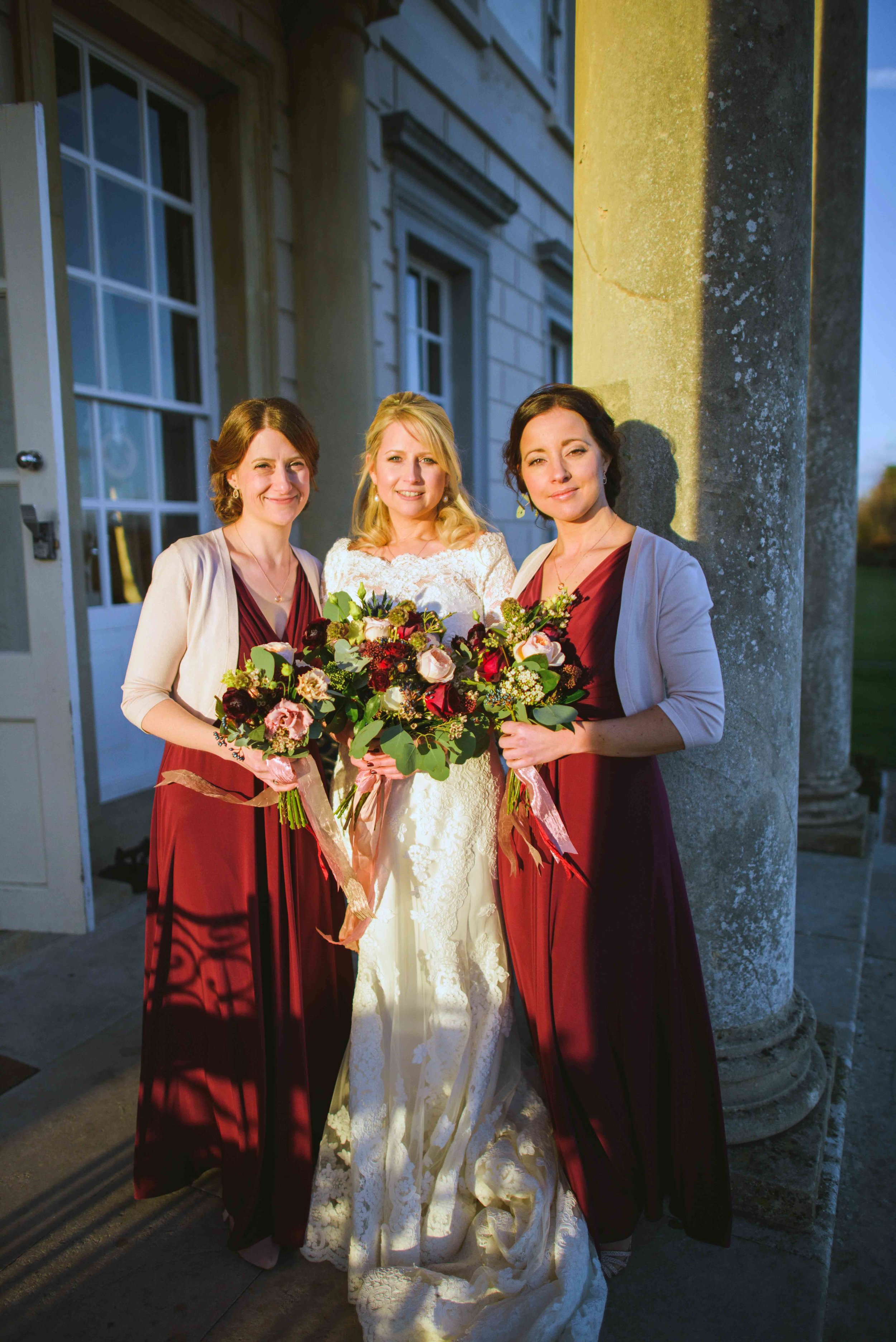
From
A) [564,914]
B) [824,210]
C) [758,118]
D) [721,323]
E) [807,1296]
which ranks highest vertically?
[824,210]

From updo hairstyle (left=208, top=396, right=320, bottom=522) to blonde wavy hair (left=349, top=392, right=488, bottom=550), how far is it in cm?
17

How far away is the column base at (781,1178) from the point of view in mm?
2146

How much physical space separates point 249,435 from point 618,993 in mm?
1668

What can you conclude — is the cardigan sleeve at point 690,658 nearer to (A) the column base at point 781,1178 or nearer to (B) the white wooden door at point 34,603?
(A) the column base at point 781,1178

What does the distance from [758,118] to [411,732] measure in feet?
5.91

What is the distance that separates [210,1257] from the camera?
6.79 ft

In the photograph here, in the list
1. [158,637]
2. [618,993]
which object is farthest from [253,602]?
[618,993]

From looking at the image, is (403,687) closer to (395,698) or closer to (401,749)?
(395,698)

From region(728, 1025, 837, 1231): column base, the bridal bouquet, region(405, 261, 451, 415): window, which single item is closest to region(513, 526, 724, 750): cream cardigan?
the bridal bouquet

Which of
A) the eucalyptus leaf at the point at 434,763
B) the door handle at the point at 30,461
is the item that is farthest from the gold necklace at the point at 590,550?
the door handle at the point at 30,461

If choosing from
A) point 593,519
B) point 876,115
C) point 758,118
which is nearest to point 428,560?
point 593,519

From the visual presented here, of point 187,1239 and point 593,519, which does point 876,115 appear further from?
point 187,1239

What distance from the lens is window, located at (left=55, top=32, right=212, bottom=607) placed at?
4617mm

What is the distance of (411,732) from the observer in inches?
72.1
